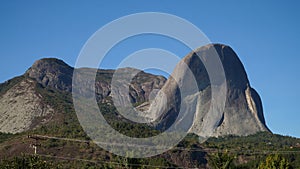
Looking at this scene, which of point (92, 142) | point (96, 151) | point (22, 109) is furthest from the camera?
point (22, 109)

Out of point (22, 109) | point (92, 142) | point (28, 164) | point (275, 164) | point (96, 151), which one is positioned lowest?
point (28, 164)

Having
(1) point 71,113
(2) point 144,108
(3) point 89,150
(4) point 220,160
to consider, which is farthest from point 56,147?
(2) point 144,108

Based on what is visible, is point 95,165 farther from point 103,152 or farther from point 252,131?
Result: point 252,131

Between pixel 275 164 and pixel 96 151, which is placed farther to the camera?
pixel 96 151

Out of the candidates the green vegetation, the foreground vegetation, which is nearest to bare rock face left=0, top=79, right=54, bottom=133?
the foreground vegetation

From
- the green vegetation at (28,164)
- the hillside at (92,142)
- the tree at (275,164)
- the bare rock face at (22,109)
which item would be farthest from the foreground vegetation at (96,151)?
A: the green vegetation at (28,164)

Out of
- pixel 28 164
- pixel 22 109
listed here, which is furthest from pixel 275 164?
pixel 22 109

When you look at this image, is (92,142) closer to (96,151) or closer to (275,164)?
(96,151)

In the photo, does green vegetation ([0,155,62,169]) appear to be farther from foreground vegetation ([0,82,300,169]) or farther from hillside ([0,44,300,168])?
hillside ([0,44,300,168])
